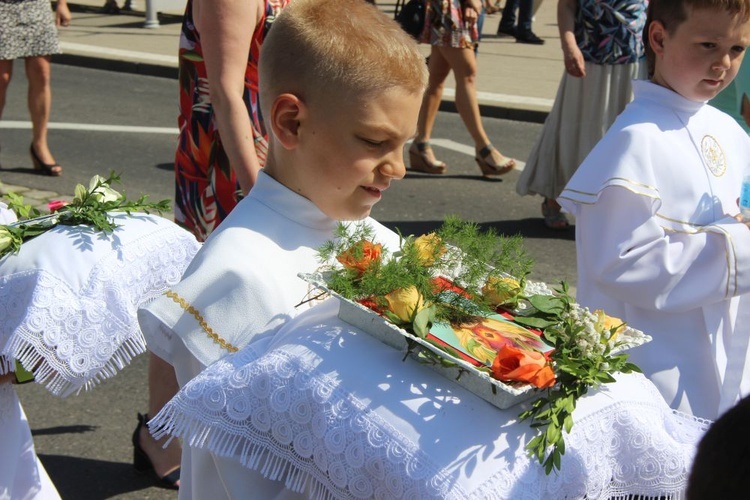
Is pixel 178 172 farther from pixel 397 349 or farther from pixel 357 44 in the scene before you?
pixel 397 349

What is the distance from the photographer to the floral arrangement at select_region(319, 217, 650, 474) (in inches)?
70.3

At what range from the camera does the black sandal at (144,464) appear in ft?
13.4

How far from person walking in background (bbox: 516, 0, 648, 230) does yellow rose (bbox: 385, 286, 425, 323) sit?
5.27 metres

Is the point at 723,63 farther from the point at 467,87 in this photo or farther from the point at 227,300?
the point at 467,87

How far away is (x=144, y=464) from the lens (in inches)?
165

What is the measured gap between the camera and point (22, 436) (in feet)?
10.4

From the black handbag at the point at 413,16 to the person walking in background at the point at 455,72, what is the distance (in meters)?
0.05

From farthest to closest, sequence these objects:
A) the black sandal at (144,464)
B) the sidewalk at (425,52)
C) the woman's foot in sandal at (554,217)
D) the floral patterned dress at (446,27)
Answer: the sidewalk at (425,52), the floral patterned dress at (446,27), the woman's foot in sandal at (554,217), the black sandal at (144,464)

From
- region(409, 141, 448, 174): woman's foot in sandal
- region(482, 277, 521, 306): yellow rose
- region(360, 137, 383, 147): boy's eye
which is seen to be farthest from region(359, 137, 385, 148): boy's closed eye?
region(409, 141, 448, 174): woman's foot in sandal

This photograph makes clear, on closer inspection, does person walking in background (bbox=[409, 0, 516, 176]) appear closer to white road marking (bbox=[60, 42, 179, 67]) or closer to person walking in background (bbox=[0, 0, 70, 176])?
person walking in background (bbox=[0, 0, 70, 176])

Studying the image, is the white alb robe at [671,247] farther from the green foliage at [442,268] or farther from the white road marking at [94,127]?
the white road marking at [94,127]

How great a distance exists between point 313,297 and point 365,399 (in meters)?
0.45

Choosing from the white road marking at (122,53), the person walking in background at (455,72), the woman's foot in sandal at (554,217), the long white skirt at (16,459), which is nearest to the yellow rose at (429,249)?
the long white skirt at (16,459)

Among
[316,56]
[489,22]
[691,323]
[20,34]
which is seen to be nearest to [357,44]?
[316,56]
